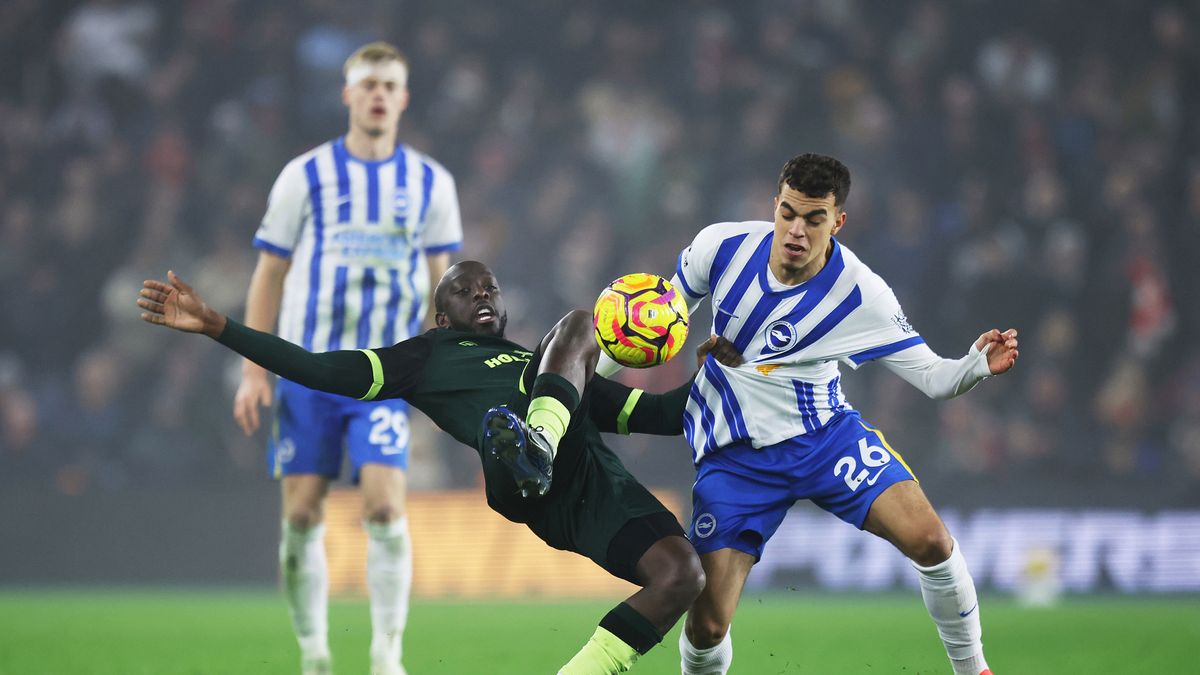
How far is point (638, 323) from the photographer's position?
4527mm

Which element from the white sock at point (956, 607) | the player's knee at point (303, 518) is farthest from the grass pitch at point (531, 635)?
the white sock at point (956, 607)

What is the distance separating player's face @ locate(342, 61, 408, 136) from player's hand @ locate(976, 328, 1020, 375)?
9.78ft

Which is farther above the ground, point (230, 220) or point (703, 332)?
point (230, 220)

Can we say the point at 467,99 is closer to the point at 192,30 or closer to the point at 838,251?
the point at 192,30

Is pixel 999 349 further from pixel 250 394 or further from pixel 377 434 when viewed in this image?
pixel 250 394

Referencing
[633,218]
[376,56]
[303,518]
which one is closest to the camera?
[303,518]

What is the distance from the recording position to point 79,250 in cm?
1377

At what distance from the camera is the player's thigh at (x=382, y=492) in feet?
20.0

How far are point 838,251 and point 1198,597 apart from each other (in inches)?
293

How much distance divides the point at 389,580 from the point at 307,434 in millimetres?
757

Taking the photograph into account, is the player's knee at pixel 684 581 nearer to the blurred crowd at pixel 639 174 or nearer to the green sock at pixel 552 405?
the green sock at pixel 552 405

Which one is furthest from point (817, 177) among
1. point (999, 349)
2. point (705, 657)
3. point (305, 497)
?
point (305, 497)

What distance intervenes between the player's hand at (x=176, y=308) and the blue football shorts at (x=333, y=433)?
6.24 ft

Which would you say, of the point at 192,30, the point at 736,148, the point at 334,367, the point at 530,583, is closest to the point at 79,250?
the point at 192,30
